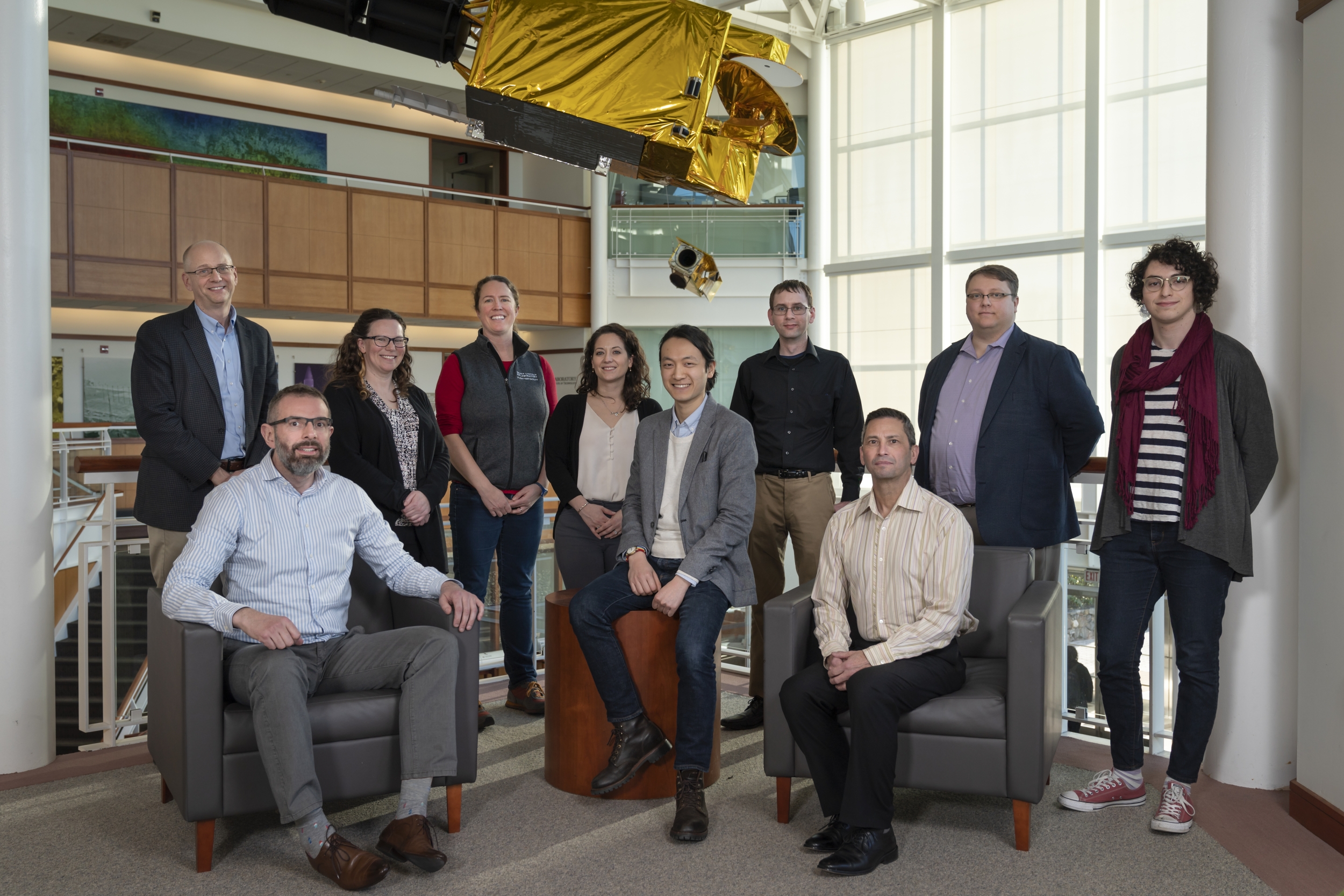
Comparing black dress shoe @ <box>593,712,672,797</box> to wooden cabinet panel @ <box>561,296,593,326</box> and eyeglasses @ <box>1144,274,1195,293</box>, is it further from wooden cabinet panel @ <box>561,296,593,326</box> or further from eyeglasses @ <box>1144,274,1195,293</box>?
wooden cabinet panel @ <box>561,296,593,326</box>

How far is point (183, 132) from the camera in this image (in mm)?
12086

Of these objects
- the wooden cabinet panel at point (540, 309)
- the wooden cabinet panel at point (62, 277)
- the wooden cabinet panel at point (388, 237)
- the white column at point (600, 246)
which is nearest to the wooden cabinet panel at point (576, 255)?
the white column at point (600, 246)

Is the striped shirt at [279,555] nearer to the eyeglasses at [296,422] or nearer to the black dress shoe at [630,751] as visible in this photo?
the eyeglasses at [296,422]

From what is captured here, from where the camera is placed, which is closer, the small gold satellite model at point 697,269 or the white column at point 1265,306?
the white column at point 1265,306

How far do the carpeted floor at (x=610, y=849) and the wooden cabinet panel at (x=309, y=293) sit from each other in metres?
8.71

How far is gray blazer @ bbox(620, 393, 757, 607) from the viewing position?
11.3ft

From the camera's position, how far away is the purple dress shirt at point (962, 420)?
12.0 feet

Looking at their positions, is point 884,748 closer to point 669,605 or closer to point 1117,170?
point 669,605

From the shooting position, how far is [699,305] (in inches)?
533

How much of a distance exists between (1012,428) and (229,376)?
8.85 feet

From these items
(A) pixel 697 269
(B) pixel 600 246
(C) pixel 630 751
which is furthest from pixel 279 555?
(B) pixel 600 246

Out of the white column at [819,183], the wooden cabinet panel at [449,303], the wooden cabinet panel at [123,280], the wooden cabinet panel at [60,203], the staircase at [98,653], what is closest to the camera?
the staircase at [98,653]

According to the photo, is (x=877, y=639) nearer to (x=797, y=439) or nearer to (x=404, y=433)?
(x=797, y=439)

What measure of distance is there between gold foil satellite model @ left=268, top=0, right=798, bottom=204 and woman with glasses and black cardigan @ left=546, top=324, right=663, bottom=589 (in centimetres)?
69
